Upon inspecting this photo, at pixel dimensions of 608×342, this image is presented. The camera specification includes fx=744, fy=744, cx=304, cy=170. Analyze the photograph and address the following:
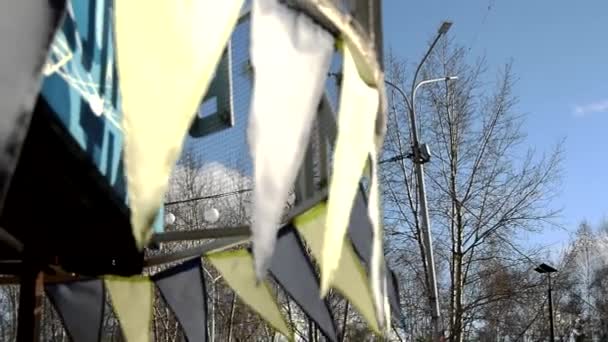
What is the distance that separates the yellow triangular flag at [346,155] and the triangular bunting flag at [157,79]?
0.89 metres

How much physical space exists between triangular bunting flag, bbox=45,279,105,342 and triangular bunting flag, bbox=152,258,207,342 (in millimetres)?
616

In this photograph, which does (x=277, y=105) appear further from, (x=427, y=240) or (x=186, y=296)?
(x=427, y=240)

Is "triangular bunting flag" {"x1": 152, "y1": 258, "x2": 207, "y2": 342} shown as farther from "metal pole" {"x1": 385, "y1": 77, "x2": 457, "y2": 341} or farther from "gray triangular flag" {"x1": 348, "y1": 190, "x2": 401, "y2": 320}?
"metal pole" {"x1": 385, "y1": 77, "x2": 457, "y2": 341}

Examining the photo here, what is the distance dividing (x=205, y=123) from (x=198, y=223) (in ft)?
36.6

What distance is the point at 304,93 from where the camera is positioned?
270 cm

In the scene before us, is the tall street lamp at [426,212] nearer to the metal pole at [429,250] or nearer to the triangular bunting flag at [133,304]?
the metal pole at [429,250]

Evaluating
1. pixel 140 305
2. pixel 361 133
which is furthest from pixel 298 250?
pixel 361 133

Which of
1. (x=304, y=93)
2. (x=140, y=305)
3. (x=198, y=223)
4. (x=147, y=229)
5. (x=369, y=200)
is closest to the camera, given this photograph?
(x=147, y=229)

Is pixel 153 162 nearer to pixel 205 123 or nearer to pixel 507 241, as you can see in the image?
pixel 205 123

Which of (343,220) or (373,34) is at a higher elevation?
(373,34)

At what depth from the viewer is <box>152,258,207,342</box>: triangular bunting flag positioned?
7.23 metres

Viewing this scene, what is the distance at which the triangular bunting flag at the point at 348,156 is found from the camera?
2.93 meters

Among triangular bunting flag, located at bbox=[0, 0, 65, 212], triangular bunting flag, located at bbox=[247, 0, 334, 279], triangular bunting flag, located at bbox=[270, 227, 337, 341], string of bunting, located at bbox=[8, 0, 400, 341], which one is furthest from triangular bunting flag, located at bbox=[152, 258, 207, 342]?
triangular bunting flag, located at bbox=[0, 0, 65, 212]

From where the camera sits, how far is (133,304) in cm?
711
